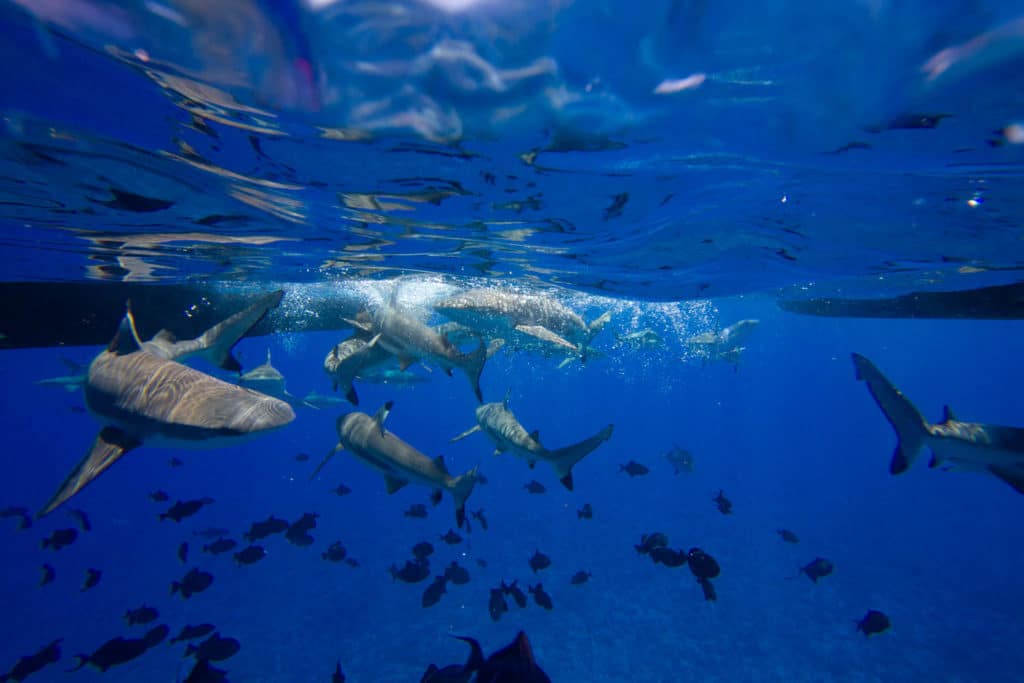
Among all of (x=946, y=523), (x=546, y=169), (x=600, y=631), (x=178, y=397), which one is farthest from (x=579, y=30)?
(x=946, y=523)

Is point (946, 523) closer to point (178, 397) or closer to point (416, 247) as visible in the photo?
point (416, 247)

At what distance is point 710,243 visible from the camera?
1130 cm

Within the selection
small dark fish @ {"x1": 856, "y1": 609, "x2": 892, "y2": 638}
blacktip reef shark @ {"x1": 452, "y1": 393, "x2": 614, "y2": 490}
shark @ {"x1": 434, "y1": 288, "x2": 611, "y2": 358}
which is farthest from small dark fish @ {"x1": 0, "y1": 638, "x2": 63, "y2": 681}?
small dark fish @ {"x1": 856, "y1": 609, "x2": 892, "y2": 638}

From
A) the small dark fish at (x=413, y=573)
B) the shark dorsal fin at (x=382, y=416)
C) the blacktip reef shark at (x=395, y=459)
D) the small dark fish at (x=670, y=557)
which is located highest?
the shark dorsal fin at (x=382, y=416)

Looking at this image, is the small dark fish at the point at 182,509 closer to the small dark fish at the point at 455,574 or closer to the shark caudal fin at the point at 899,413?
the small dark fish at the point at 455,574

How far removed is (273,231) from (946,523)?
5393 centimetres

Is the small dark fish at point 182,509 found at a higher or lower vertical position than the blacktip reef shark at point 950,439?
lower

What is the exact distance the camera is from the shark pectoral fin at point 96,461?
140 inches

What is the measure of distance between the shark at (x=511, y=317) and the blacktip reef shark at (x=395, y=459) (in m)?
3.56

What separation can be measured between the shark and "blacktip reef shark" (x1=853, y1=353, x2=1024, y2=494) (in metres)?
4.99

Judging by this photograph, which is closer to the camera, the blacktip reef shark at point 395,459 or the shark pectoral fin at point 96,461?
the shark pectoral fin at point 96,461

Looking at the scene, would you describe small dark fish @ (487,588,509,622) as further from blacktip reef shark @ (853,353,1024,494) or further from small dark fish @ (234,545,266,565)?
blacktip reef shark @ (853,353,1024,494)

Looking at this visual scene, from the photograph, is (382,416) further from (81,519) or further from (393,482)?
Result: (81,519)

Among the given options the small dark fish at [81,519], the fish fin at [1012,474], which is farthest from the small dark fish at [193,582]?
the fish fin at [1012,474]
